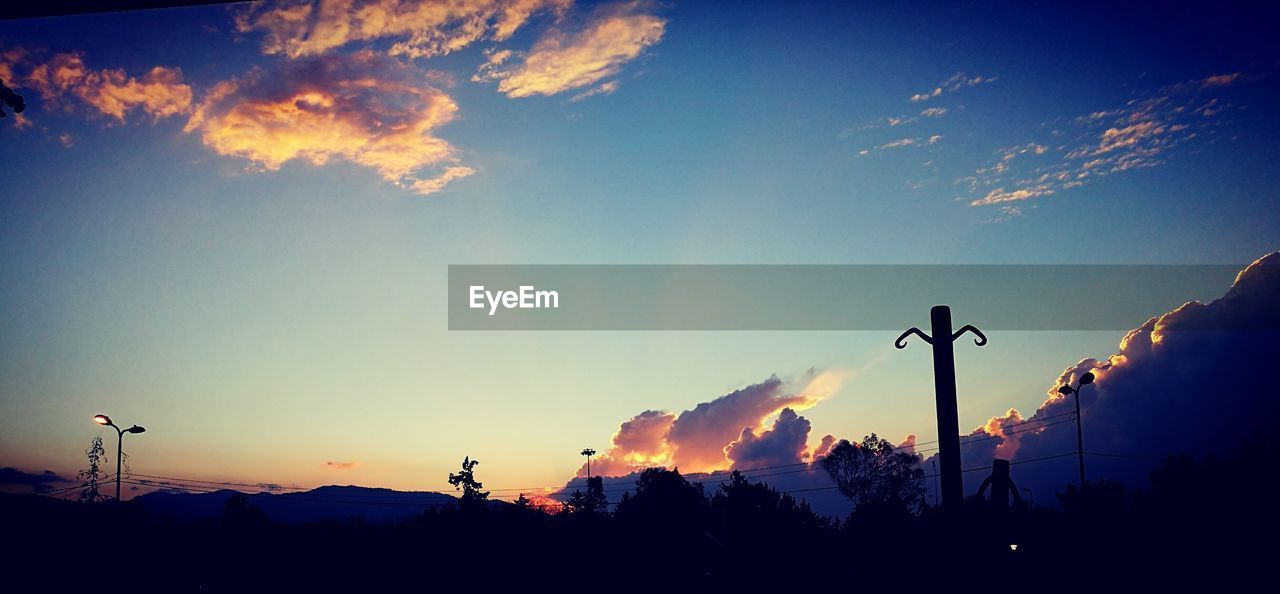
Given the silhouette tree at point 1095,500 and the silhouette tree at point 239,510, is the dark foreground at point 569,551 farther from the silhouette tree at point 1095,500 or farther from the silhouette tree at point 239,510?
the silhouette tree at point 239,510

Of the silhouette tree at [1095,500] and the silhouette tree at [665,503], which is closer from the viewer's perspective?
the silhouette tree at [1095,500]

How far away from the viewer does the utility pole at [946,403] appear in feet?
29.1

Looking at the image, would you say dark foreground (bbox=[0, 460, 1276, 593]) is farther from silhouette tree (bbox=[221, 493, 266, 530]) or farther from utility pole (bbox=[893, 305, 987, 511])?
silhouette tree (bbox=[221, 493, 266, 530])

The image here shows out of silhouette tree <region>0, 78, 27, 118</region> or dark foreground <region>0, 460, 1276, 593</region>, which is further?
dark foreground <region>0, 460, 1276, 593</region>

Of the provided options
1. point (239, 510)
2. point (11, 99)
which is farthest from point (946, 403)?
point (239, 510)

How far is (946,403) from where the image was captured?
9000mm

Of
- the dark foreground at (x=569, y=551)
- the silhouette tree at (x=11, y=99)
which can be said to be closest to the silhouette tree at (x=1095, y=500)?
the dark foreground at (x=569, y=551)

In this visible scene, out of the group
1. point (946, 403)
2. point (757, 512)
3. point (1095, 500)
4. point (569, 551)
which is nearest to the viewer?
point (946, 403)

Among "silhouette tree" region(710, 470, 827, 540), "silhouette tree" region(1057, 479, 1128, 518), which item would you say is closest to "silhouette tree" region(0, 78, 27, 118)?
"silhouette tree" region(1057, 479, 1128, 518)

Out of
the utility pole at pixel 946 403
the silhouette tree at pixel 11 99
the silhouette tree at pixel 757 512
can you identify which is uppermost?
the silhouette tree at pixel 11 99

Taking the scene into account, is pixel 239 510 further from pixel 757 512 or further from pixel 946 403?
pixel 946 403

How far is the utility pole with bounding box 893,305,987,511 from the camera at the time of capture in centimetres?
888

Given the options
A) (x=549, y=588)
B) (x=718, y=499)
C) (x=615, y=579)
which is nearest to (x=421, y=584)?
(x=549, y=588)

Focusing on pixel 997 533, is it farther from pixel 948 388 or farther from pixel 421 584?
pixel 421 584
